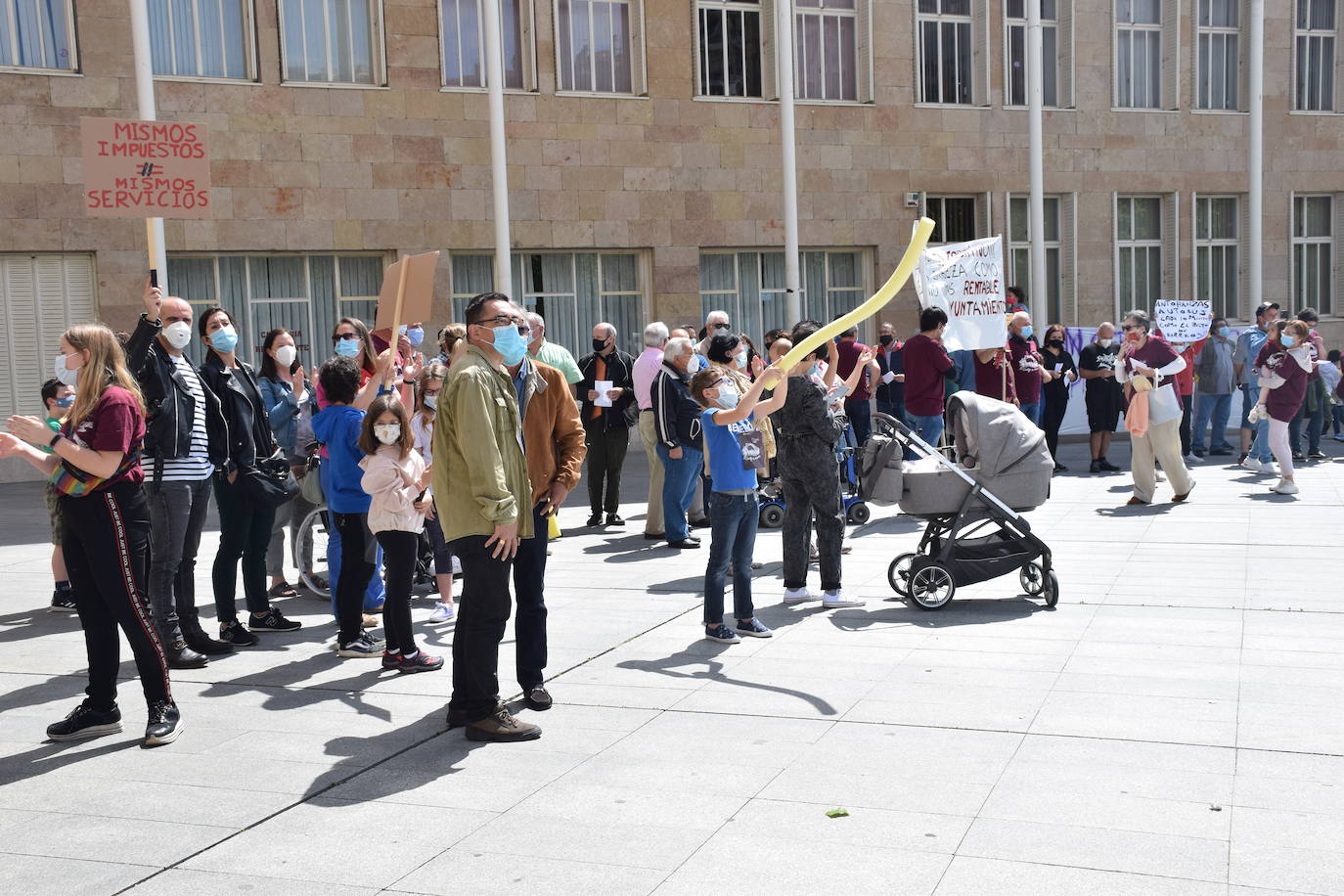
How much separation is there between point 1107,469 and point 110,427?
44.3 feet

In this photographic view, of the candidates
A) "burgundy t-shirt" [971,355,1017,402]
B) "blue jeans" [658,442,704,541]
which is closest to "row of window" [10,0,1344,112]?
"burgundy t-shirt" [971,355,1017,402]

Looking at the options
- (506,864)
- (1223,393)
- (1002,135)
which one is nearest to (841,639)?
(506,864)

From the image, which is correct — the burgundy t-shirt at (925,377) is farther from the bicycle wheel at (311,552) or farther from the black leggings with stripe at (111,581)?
the black leggings with stripe at (111,581)

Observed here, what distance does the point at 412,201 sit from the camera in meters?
20.0

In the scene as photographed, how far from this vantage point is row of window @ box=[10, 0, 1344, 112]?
1898cm

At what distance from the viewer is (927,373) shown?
13.1m

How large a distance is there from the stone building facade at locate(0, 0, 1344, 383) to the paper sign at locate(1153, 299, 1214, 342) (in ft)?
14.4

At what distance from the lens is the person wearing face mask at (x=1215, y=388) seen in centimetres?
1847

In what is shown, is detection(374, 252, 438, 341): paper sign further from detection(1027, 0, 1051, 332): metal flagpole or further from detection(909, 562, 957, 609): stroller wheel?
detection(1027, 0, 1051, 332): metal flagpole

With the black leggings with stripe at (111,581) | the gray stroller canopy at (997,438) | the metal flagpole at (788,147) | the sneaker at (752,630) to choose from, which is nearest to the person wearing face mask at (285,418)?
the black leggings with stripe at (111,581)

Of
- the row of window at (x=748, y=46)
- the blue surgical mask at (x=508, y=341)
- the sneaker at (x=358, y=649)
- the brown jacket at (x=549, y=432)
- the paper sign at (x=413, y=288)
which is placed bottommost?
the sneaker at (x=358, y=649)

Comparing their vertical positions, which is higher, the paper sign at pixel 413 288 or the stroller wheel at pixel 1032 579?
the paper sign at pixel 413 288

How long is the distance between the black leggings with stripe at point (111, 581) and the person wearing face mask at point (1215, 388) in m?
15.3

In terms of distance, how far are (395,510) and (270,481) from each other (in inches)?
53.1
